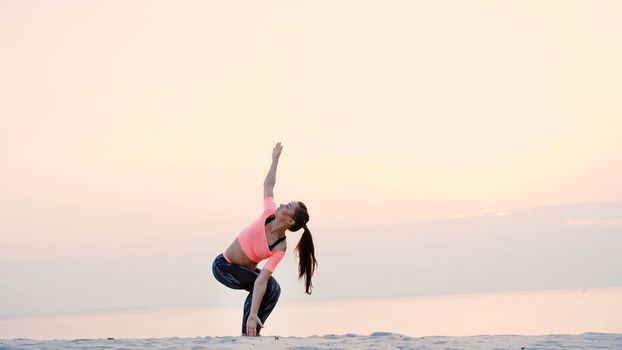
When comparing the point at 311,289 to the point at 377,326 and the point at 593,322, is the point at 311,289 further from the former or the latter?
the point at 377,326

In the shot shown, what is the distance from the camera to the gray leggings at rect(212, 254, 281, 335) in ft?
27.8

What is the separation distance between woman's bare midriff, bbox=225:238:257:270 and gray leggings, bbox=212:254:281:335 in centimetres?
5

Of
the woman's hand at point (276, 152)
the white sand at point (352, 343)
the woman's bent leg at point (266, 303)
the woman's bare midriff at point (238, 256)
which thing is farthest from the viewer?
the woman's hand at point (276, 152)

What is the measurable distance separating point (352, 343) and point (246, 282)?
5.44ft

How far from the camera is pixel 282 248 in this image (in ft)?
27.1

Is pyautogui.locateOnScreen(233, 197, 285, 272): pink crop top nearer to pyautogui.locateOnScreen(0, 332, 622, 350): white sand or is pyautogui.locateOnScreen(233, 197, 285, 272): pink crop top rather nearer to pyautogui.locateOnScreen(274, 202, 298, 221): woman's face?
pyautogui.locateOnScreen(274, 202, 298, 221): woman's face

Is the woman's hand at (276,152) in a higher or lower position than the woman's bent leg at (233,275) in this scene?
higher

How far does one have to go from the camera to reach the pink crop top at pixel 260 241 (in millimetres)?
8227

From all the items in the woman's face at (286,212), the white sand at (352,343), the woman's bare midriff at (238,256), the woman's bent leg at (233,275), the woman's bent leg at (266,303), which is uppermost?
the woman's face at (286,212)

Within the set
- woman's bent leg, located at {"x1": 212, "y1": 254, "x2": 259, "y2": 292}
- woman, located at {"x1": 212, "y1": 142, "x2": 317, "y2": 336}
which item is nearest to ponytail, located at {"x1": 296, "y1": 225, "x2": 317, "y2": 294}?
woman, located at {"x1": 212, "y1": 142, "x2": 317, "y2": 336}

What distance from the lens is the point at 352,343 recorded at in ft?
24.1

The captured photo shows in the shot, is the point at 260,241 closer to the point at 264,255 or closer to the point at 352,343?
the point at 264,255

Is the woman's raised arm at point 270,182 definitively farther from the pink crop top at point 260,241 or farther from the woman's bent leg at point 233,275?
the woman's bent leg at point 233,275

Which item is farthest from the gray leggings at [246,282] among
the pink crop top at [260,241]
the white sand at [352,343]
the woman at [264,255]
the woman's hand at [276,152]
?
the woman's hand at [276,152]
